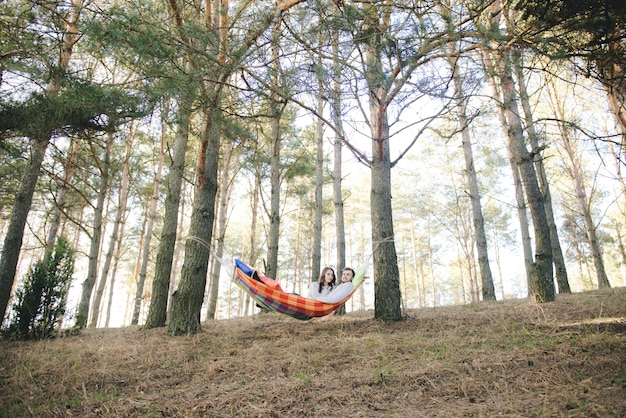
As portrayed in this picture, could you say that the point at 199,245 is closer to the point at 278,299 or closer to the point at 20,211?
the point at 278,299

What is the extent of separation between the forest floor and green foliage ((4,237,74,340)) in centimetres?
59

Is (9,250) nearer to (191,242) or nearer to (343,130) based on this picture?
(191,242)

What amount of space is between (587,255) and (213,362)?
14667 mm

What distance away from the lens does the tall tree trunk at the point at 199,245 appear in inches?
127

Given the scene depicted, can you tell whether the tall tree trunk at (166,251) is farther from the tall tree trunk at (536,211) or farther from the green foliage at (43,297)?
the tall tree trunk at (536,211)

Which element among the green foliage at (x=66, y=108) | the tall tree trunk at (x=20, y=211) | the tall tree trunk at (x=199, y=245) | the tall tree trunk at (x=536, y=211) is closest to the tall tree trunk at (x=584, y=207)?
the tall tree trunk at (x=536, y=211)

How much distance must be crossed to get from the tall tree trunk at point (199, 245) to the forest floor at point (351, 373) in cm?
27

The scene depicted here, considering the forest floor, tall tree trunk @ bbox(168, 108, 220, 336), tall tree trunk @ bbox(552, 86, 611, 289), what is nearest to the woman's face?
the forest floor

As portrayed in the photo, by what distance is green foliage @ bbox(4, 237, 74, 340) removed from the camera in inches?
139

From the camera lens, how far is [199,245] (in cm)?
335

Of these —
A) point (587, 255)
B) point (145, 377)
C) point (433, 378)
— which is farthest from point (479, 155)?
point (145, 377)

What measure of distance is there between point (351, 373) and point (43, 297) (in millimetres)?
3678

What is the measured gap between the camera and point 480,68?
3143mm

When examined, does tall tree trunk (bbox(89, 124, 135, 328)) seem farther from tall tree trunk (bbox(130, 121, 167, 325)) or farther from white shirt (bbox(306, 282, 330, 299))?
white shirt (bbox(306, 282, 330, 299))
